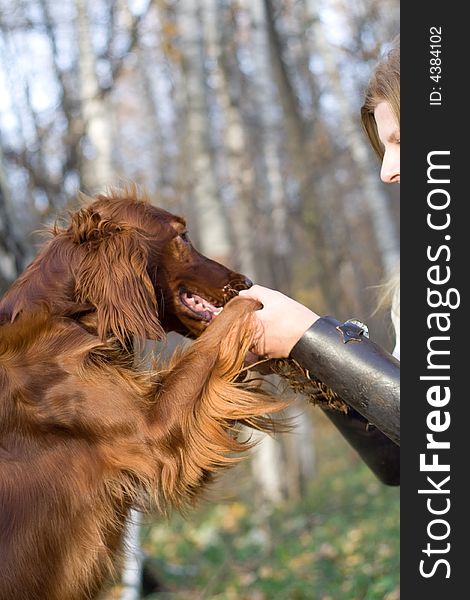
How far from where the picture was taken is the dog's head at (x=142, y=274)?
3230 mm

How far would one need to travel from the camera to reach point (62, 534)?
3.03 meters

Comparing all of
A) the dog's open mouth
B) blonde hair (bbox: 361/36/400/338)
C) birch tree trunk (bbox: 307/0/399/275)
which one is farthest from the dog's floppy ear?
birch tree trunk (bbox: 307/0/399/275)

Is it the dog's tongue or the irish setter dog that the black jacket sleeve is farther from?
the dog's tongue

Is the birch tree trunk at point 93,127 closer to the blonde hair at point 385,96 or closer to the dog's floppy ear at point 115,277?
the dog's floppy ear at point 115,277

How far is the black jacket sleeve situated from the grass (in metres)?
1.11

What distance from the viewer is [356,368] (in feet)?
8.86

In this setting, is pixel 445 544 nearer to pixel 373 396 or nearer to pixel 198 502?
pixel 373 396

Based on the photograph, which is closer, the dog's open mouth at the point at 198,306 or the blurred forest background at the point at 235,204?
the dog's open mouth at the point at 198,306

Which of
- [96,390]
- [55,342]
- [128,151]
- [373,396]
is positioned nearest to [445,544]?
[373,396]

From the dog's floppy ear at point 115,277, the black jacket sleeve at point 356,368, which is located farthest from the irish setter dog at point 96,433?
the black jacket sleeve at point 356,368

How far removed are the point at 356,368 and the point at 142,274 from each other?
0.97 m

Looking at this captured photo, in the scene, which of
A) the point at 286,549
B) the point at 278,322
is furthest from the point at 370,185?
the point at 278,322

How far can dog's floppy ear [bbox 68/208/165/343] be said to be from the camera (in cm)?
320

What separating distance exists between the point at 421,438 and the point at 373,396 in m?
0.24
